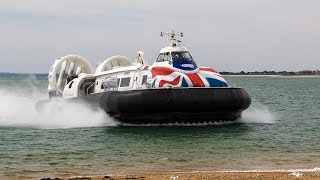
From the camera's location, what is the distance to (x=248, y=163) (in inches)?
476

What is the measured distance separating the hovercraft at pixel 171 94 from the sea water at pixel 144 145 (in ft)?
1.44

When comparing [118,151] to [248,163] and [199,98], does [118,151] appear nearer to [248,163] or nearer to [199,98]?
[248,163]

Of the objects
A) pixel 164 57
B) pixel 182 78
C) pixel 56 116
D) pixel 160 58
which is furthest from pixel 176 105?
pixel 56 116

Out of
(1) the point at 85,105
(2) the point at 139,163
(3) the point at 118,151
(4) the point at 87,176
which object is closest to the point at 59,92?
(1) the point at 85,105

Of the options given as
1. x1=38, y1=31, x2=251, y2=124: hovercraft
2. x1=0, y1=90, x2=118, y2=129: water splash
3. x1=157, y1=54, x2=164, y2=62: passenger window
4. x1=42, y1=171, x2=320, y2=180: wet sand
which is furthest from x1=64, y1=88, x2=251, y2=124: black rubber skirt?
x1=42, y1=171, x2=320, y2=180: wet sand

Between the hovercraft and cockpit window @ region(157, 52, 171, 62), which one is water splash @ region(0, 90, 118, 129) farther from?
cockpit window @ region(157, 52, 171, 62)

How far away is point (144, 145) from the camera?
15.5 metres

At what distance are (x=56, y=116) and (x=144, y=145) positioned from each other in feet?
31.4

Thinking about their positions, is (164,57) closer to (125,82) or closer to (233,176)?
(125,82)

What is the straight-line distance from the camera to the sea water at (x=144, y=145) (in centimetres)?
1188

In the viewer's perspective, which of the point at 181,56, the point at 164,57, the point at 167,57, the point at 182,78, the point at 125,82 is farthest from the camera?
the point at 125,82

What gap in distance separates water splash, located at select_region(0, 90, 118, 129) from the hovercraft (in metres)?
0.43

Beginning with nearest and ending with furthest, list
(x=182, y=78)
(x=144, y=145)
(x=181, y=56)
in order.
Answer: (x=144, y=145)
(x=182, y=78)
(x=181, y=56)

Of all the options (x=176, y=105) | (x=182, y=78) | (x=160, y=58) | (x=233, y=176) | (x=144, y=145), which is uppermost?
(x=160, y=58)
